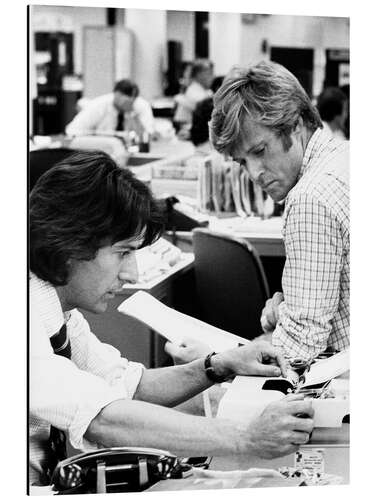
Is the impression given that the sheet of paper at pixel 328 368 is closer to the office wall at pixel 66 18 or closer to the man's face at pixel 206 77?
the man's face at pixel 206 77

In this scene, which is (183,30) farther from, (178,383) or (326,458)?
(326,458)

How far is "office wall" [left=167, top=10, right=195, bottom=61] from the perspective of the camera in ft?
8.41

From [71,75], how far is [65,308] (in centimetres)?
129

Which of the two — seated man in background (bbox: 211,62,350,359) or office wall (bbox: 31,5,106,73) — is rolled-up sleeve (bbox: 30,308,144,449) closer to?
seated man in background (bbox: 211,62,350,359)

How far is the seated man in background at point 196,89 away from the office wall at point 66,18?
1.19ft

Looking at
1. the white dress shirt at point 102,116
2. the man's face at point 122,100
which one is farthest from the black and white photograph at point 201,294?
the white dress shirt at point 102,116

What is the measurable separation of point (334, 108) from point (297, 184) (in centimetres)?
126

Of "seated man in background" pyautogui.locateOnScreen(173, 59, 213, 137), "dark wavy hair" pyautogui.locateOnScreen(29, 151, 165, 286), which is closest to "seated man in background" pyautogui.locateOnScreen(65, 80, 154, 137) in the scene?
"seated man in background" pyautogui.locateOnScreen(173, 59, 213, 137)

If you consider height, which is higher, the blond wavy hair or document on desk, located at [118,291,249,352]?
the blond wavy hair

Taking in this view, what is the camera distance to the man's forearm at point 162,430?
6.94 ft

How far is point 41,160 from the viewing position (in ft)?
8.21

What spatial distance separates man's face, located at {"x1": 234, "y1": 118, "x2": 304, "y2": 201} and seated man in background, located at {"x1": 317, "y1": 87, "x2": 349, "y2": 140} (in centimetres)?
35
